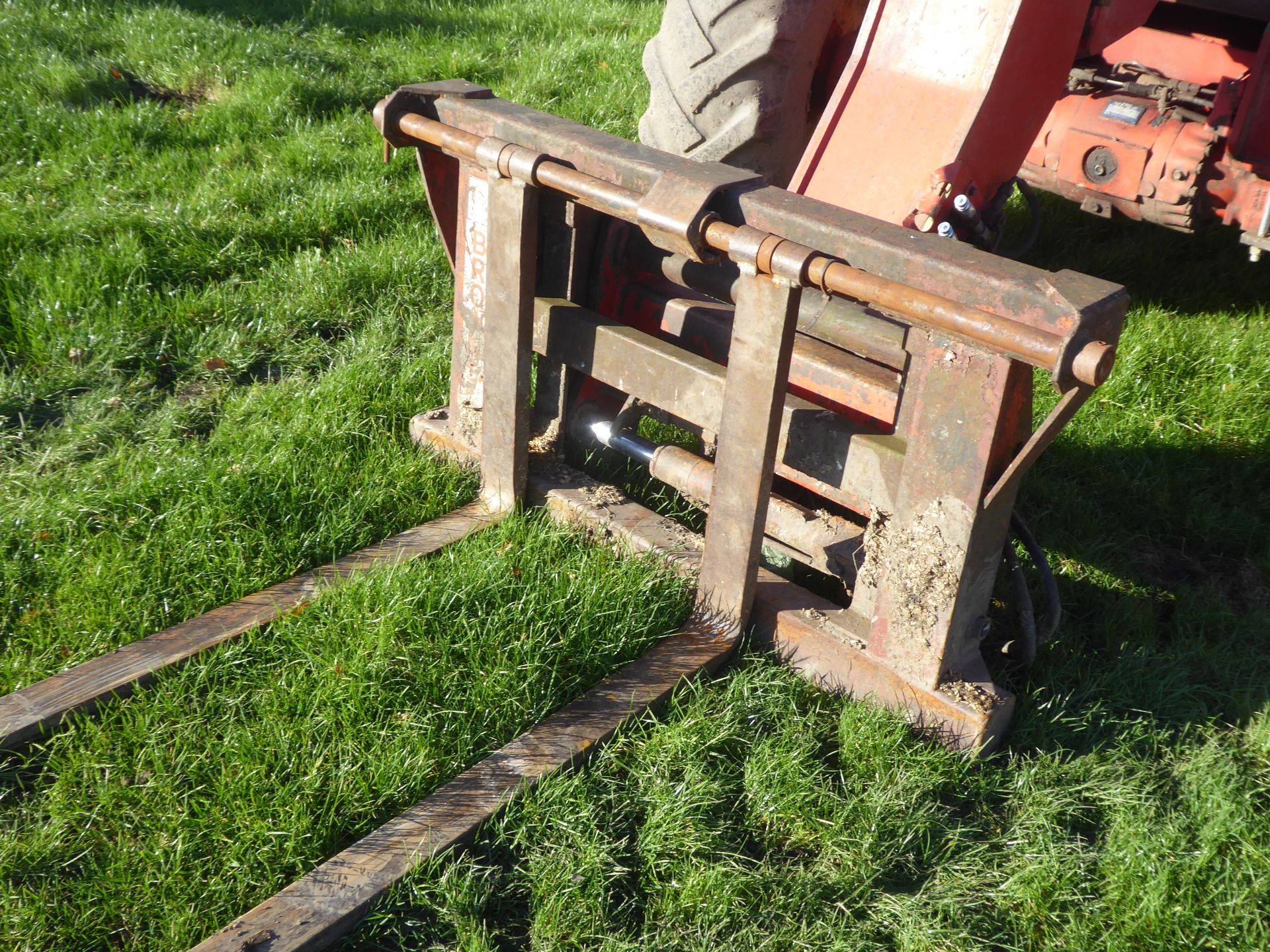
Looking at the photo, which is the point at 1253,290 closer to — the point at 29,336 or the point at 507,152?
the point at 507,152

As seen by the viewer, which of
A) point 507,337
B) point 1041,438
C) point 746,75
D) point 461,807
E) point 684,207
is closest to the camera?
point 1041,438

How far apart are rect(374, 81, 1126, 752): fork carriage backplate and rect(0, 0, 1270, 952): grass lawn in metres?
0.15

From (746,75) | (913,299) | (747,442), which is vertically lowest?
(747,442)

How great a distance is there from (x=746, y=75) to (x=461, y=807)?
1875 millimetres

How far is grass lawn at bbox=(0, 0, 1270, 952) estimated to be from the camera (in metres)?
1.99

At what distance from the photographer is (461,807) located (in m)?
2.07

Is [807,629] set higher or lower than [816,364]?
lower

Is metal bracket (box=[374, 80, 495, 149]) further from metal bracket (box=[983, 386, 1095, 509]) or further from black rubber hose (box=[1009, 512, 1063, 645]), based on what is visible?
black rubber hose (box=[1009, 512, 1063, 645])

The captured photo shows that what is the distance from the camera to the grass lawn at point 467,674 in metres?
1.99

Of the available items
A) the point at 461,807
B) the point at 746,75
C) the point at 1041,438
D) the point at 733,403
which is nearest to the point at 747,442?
the point at 733,403

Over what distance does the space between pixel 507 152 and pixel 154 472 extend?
1261mm

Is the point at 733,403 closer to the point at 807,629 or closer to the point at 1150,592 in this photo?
the point at 807,629

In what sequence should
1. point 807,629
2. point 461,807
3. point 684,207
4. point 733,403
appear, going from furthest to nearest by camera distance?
point 807,629, point 733,403, point 684,207, point 461,807

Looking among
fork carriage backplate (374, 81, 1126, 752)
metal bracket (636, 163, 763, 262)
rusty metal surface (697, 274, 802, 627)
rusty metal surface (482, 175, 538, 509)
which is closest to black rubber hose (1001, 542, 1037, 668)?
fork carriage backplate (374, 81, 1126, 752)
